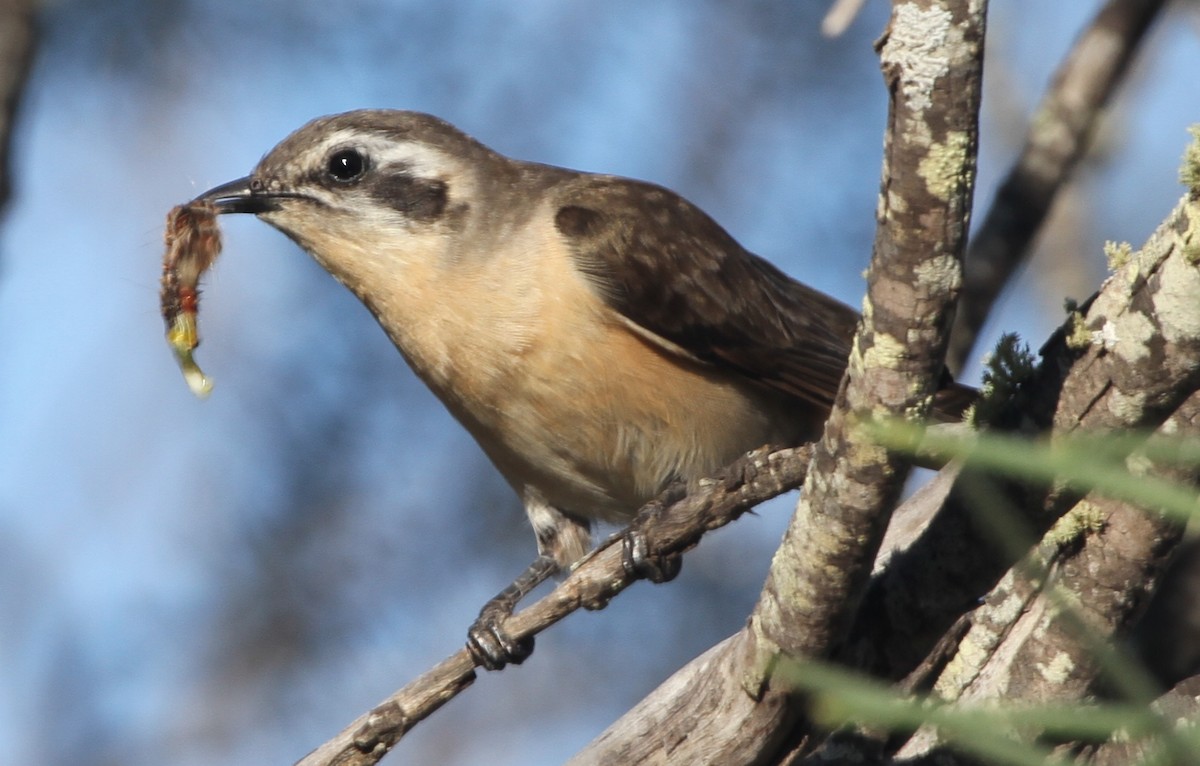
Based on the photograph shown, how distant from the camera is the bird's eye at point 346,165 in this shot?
7059 millimetres

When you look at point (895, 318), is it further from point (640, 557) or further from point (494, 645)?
point (494, 645)

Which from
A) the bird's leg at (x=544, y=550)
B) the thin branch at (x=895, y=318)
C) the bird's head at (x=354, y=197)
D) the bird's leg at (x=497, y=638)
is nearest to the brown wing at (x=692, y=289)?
the bird's head at (x=354, y=197)

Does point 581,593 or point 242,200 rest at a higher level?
point 242,200

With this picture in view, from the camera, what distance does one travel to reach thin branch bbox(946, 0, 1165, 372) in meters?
7.88

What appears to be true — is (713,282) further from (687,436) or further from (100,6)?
(100,6)

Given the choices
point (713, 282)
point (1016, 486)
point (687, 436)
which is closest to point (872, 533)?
point (1016, 486)

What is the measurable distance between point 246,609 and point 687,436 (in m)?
6.50

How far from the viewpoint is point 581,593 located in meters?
5.16

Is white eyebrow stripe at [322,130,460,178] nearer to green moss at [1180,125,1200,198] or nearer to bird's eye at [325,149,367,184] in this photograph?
bird's eye at [325,149,367,184]

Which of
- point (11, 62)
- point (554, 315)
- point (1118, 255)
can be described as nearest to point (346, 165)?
point (554, 315)

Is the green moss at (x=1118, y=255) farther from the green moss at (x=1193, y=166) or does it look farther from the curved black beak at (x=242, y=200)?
the curved black beak at (x=242, y=200)

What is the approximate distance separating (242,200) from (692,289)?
2339mm

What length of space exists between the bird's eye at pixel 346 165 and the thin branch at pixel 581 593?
2.78 metres

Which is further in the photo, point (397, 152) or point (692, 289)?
point (397, 152)
